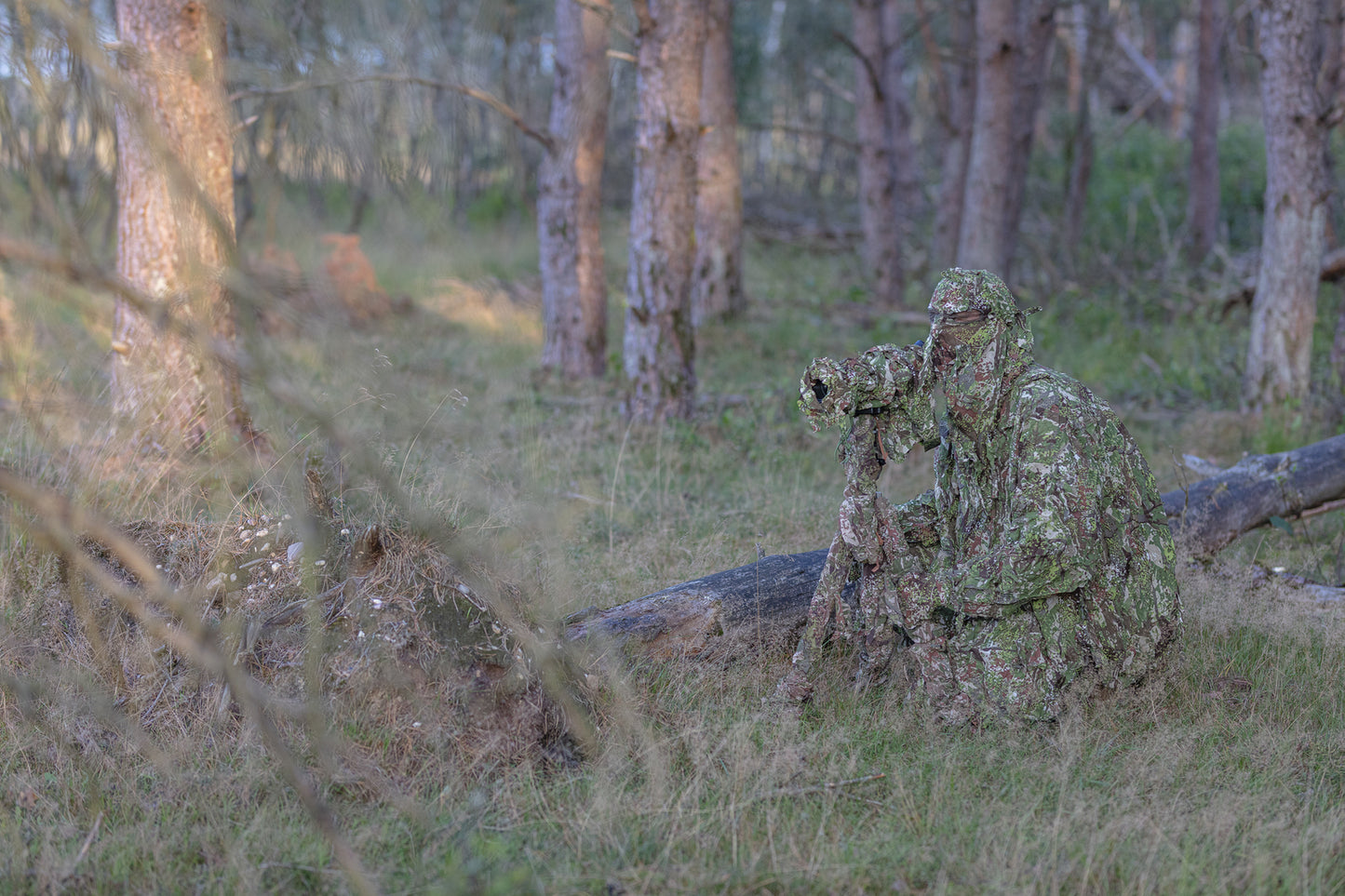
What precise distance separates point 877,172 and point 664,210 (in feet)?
21.3

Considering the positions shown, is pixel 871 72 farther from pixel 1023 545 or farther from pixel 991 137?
pixel 1023 545

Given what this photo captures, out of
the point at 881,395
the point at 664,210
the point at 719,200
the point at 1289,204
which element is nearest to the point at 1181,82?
the point at 719,200

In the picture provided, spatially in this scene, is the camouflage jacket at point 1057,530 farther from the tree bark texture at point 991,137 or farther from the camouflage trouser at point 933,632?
the tree bark texture at point 991,137

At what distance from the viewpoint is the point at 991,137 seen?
11.2 m

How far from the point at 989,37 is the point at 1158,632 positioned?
30.2 feet

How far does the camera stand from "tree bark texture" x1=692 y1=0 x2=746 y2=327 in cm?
1233

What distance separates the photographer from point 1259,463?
18.5 ft

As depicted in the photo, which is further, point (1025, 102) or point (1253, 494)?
point (1025, 102)

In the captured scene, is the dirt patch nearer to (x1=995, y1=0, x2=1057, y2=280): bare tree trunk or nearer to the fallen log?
the fallen log

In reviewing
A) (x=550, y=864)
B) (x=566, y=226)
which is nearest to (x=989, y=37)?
(x=566, y=226)

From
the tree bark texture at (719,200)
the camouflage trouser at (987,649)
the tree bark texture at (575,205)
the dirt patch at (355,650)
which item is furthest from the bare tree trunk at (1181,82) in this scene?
the dirt patch at (355,650)

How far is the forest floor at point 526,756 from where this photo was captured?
274 centimetres

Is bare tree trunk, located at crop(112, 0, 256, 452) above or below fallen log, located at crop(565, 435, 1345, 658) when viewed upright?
above

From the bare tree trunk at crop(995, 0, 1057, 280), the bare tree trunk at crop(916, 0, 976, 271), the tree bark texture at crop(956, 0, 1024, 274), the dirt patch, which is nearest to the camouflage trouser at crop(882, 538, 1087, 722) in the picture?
the dirt patch
